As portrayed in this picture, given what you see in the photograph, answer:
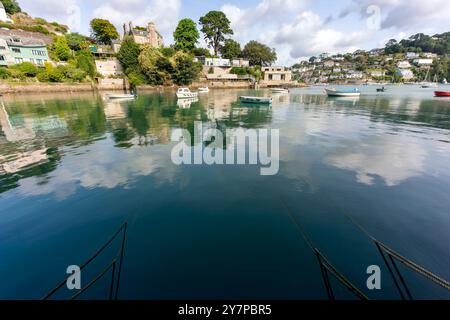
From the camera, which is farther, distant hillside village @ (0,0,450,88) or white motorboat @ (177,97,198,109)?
distant hillside village @ (0,0,450,88)

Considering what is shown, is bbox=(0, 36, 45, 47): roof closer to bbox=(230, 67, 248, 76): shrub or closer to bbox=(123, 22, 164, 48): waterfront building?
bbox=(123, 22, 164, 48): waterfront building

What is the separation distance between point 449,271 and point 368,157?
985 cm

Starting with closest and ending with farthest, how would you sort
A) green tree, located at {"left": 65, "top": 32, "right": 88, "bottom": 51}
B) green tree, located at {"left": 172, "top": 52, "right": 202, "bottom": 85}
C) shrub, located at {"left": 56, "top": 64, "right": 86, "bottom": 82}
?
shrub, located at {"left": 56, "top": 64, "right": 86, "bottom": 82} < green tree, located at {"left": 172, "top": 52, "right": 202, "bottom": 85} < green tree, located at {"left": 65, "top": 32, "right": 88, "bottom": 51}

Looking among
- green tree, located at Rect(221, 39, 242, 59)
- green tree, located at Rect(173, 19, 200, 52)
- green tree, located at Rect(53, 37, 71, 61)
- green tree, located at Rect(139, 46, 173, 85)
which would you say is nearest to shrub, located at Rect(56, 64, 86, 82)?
green tree, located at Rect(53, 37, 71, 61)

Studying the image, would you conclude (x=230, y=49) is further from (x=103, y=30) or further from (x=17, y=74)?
(x=17, y=74)

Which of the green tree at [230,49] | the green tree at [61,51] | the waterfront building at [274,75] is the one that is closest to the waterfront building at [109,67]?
the green tree at [61,51]

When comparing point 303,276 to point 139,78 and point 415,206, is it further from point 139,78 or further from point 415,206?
point 139,78

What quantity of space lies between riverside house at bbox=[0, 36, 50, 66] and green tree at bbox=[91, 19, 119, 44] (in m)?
30.1

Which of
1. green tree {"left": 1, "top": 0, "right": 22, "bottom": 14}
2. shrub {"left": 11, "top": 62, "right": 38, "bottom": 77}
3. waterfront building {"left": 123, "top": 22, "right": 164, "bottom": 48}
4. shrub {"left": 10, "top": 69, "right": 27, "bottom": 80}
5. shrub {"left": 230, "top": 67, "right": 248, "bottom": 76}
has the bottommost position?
shrub {"left": 10, "top": 69, "right": 27, "bottom": 80}

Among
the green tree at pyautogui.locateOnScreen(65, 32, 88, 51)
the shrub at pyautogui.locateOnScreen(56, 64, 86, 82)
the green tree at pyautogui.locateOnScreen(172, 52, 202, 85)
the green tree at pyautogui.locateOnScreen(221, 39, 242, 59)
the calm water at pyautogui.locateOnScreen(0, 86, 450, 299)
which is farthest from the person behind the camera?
the green tree at pyautogui.locateOnScreen(221, 39, 242, 59)

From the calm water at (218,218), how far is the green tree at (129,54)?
79929mm

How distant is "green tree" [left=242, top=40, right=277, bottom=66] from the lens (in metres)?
118

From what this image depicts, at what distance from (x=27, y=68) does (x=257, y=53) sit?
10540 centimetres
